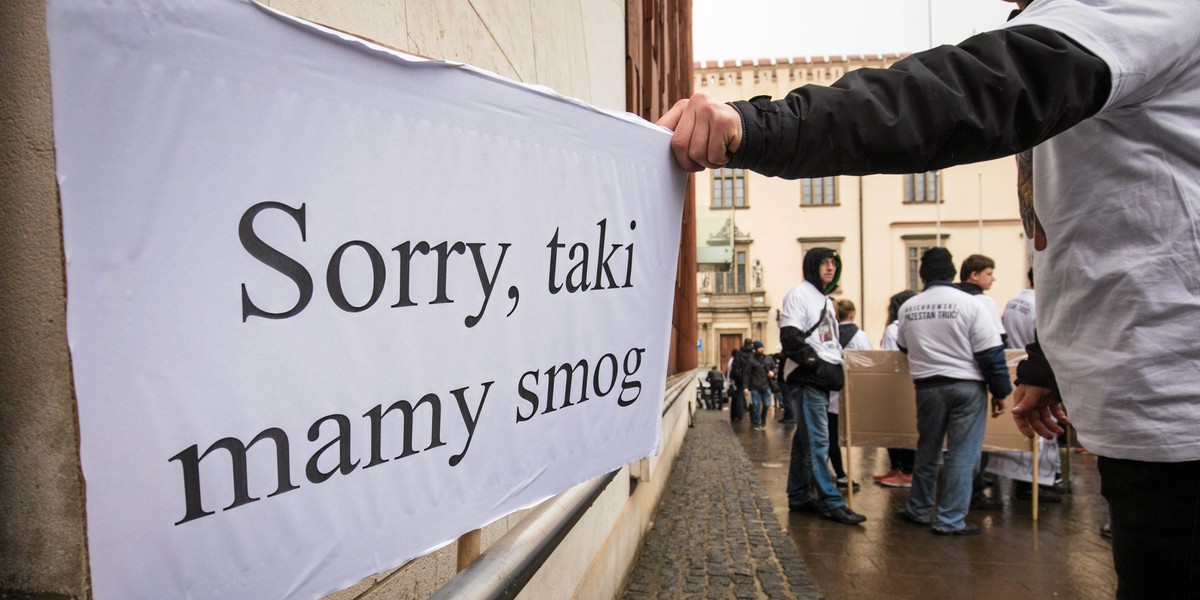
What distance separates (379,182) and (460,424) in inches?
13.5

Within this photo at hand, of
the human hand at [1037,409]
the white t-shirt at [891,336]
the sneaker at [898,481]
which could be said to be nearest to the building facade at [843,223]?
the white t-shirt at [891,336]

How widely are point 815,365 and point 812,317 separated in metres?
0.33

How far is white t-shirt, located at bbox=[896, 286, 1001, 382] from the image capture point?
4.75 meters

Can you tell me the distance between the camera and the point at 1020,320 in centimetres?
592

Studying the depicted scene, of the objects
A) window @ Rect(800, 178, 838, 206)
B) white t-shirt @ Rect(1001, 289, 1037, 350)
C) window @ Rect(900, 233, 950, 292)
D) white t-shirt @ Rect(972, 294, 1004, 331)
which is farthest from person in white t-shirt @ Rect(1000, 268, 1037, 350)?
window @ Rect(900, 233, 950, 292)

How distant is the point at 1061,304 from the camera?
1.41 m

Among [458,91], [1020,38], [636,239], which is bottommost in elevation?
[636,239]

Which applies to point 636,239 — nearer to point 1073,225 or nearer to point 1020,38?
point 1020,38

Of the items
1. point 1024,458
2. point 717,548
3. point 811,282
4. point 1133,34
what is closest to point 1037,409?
point 1133,34

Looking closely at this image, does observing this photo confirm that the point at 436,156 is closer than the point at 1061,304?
Yes

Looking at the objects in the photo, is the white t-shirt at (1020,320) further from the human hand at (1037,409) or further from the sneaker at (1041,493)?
the human hand at (1037,409)

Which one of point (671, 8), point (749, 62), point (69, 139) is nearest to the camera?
point (69, 139)

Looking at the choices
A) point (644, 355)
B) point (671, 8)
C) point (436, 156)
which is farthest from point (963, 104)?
point (671, 8)

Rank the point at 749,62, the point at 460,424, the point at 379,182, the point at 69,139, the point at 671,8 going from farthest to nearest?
the point at 749,62 → the point at 671,8 → the point at 460,424 → the point at 379,182 → the point at 69,139
